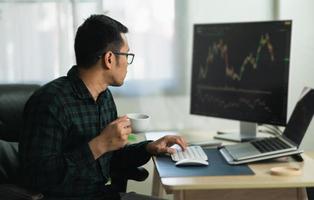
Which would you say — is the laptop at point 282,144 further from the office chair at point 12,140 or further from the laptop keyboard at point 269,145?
the office chair at point 12,140

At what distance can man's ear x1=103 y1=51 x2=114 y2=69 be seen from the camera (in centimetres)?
180

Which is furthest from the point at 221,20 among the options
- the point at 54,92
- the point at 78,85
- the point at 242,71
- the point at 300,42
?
the point at 54,92

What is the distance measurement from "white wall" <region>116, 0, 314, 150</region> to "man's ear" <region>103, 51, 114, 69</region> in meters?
0.94

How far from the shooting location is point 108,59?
181 centimetres

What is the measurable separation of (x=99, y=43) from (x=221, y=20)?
1.13 metres

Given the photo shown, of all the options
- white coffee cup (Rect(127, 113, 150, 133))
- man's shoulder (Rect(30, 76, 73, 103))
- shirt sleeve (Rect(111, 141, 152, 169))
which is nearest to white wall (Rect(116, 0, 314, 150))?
white coffee cup (Rect(127, 113, 150, 133))

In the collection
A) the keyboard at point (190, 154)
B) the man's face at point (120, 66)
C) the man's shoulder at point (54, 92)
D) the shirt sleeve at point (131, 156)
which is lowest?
the shirt sleeve at point (131, 156)

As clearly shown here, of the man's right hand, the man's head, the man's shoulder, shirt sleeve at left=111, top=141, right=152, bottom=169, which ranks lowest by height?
shirt sleeve at left=111, top=141, right=152, bottom=169

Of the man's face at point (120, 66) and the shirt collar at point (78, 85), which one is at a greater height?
the man's face at point (120, 66)

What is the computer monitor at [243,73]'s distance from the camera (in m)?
2.09

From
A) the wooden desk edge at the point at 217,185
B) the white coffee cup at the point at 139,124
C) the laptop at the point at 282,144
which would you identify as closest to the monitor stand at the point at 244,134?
the laptop at the point at 282,144

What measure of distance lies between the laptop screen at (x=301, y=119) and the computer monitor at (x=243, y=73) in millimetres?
56

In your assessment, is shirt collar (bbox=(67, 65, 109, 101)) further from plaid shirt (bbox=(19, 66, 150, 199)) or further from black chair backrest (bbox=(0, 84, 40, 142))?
black chair backrest (bbox=(0, 84, 40, 142))

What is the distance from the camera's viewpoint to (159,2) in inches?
105
